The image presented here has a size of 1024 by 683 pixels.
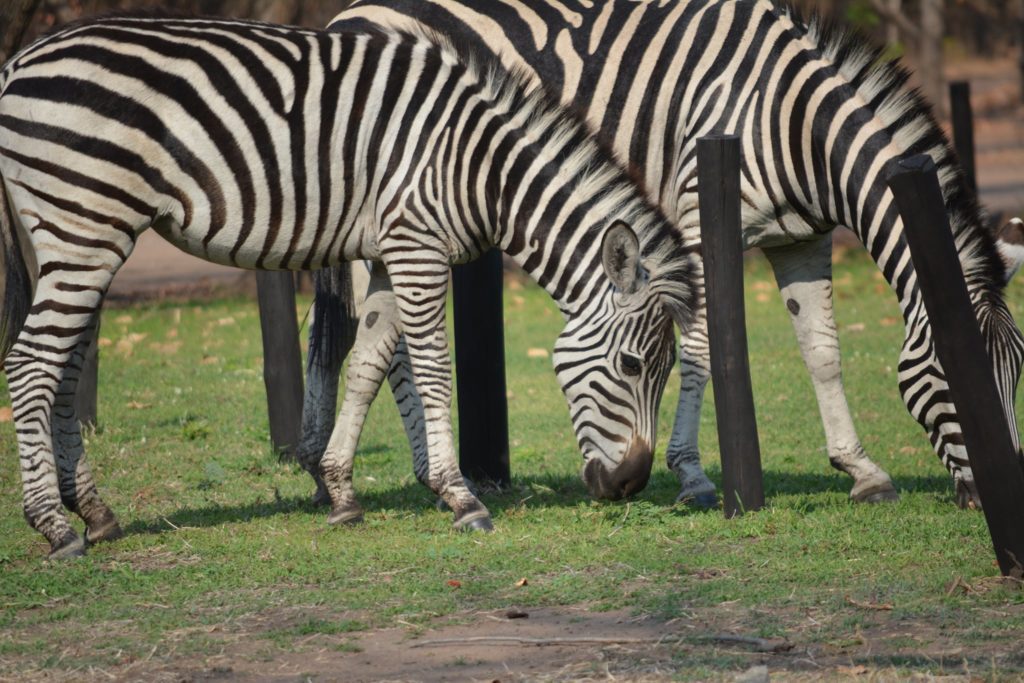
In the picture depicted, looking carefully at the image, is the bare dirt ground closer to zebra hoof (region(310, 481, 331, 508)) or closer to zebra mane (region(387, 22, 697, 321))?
zebra mane (region(387, 22, 697, 321))

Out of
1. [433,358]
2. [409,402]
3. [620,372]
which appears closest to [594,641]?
[620,372]

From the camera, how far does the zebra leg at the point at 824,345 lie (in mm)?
6574

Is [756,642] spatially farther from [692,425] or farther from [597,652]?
[692,425]

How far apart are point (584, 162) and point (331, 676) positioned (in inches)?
111

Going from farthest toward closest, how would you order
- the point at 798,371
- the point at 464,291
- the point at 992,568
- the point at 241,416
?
the point at 798,371
the point at 241,416
the point at 464,291
the point at 992,568

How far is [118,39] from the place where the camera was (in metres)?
5.76

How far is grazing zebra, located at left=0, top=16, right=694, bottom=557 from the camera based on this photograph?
577 cm

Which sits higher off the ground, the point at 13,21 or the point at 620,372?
the point at 13,21

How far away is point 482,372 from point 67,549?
2474 millimetres

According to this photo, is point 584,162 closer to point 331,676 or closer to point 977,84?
point 331,676

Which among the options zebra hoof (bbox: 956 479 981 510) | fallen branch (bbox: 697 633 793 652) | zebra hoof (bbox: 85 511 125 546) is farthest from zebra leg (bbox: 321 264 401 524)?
zebra hoof (bbox: 956 479 981 510)

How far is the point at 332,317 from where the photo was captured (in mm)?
6977

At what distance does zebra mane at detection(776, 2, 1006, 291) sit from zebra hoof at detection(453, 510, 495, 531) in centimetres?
245

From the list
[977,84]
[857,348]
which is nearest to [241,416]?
[857,348]
